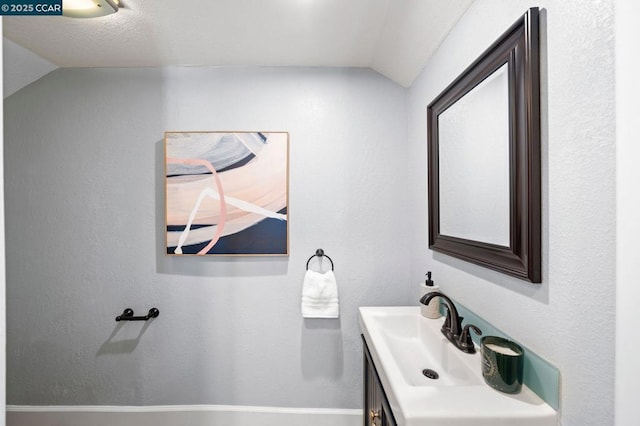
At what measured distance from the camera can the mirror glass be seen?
877 mm

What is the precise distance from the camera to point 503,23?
2.85ft

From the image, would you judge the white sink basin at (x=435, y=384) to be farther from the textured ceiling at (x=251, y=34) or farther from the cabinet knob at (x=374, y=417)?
the textured ceiling at (x=251, y=34)

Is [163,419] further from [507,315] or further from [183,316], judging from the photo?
[507,315]

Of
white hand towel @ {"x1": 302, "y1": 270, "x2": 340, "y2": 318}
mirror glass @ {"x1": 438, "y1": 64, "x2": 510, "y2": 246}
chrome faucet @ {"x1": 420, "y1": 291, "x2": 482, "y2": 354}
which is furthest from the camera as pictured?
white hand towel @ {"x1": 302, "y1": 270, "x2": 340, "y2": 318}

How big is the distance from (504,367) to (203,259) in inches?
60.9

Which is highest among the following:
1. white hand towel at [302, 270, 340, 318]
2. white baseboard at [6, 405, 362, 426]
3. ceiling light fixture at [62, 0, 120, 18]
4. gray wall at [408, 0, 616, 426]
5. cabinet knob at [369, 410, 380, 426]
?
ceiling light fixture at [62, 0, 120, 18]

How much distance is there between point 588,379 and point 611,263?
10.3 inches

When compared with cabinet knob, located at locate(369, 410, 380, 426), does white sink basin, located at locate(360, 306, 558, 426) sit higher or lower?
higher

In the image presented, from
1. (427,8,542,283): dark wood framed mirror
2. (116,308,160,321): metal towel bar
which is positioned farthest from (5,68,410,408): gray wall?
(427,8,542,283): dark wood framed mirror

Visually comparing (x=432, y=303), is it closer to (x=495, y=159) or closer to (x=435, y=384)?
(x=435, y=384)

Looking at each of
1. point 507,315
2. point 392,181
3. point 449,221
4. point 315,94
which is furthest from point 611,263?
point 315,94

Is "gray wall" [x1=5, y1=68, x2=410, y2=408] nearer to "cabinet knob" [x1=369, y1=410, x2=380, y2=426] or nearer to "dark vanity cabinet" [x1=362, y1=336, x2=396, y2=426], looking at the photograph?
"dark vanity cabinet" [x1=362, y1=336, x2=396, y2=426]

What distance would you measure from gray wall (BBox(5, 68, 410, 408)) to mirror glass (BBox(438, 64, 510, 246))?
0.54m

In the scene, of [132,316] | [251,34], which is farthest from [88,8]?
[132,316]
